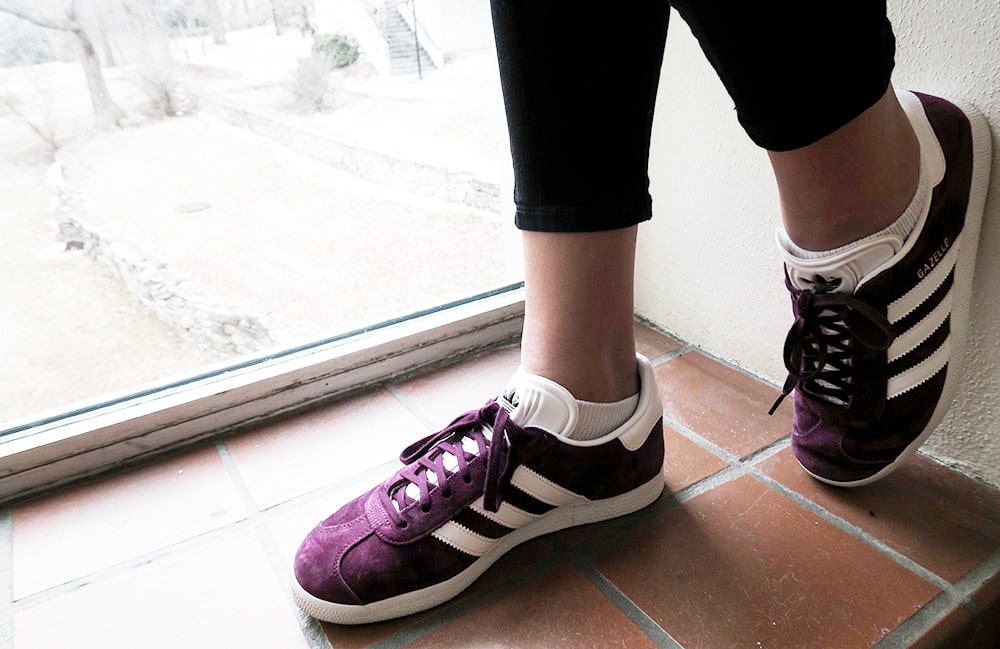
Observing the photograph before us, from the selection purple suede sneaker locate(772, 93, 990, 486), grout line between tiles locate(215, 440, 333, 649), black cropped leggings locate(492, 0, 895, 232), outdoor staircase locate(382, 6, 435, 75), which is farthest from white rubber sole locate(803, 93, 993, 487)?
outdoor staircase locate(382, 6, 435, 75)

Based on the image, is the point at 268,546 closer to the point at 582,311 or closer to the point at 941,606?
the point at 582,311

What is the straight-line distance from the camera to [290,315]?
919mm

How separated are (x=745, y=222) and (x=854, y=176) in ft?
0.90

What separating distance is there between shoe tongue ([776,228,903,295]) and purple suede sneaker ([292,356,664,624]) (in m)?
0.15

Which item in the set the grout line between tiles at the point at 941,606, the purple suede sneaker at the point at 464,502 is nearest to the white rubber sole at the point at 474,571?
the purple suede sneaker at the point at 464,502

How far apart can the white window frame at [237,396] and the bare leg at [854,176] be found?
48 centimetres

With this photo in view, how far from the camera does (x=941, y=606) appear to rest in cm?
51

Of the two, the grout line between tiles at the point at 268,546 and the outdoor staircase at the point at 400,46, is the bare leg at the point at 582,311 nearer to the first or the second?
the grout line between tiles at the point at 268,546

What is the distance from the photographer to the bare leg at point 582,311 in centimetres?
53

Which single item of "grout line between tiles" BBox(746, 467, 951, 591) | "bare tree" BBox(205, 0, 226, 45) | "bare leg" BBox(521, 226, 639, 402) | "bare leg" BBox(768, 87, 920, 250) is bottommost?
"grout line between tiles" BBox(746, 467, 951, 591)

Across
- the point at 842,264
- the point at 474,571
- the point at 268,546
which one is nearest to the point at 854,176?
the point at 842,264

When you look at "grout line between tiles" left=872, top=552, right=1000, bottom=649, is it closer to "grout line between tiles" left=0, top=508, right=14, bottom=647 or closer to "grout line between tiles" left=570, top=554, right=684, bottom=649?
"grout line between tiles" left=570, top=554, right=684, bottom=649

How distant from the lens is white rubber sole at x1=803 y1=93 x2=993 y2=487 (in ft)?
1.77

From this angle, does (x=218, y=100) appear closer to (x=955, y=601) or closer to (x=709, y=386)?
(x=709, y=386)
